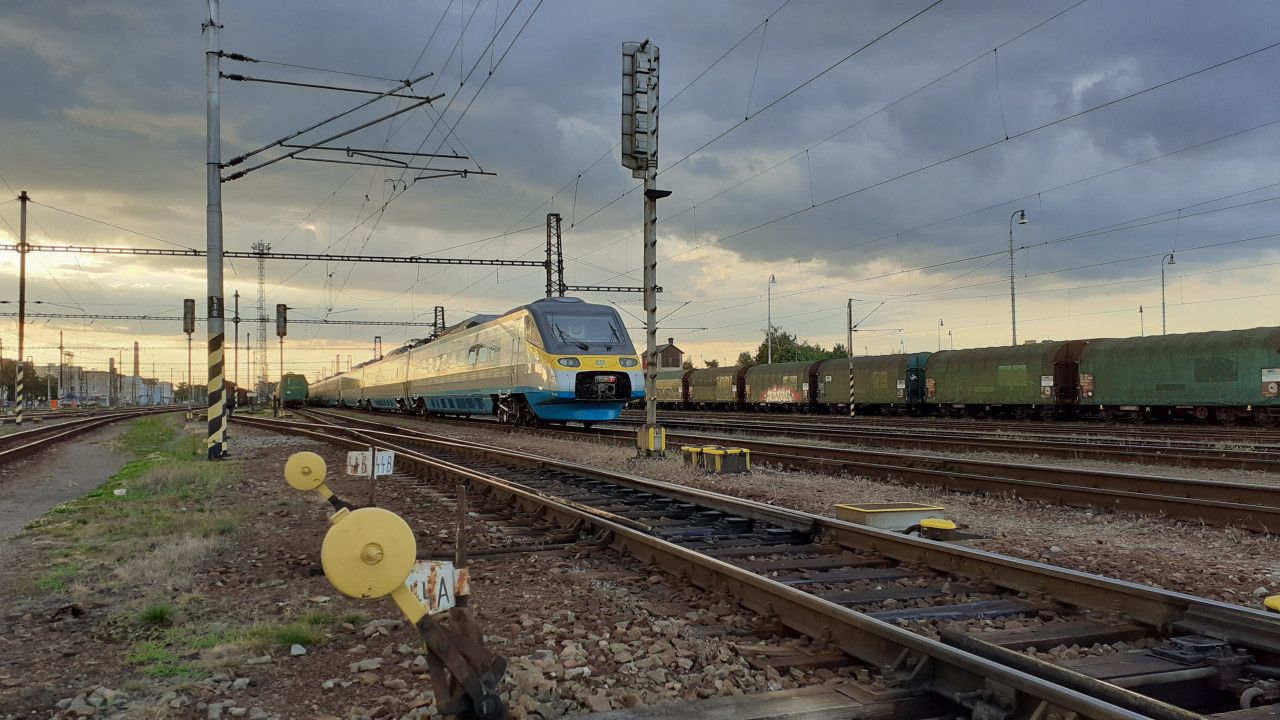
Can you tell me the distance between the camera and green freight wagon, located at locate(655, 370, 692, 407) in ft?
192

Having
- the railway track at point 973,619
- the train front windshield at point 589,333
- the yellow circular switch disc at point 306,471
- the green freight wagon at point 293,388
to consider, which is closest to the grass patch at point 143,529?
the yellow circular switch disc at point 306,471

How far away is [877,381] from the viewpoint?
132 feet

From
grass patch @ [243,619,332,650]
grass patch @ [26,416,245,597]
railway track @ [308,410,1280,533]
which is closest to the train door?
railway track @ [308,410,1280,533]

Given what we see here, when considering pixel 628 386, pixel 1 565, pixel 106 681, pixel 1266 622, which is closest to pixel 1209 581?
pixel 1266 622

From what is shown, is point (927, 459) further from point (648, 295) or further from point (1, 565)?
point (1, 565)

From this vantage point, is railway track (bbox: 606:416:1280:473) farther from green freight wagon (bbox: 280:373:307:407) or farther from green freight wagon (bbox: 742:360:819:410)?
green freight wagon (bbox: 280:373:307:407)

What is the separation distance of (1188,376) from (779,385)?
23.0 meters

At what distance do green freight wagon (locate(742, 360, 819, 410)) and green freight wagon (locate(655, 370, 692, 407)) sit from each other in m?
7.47

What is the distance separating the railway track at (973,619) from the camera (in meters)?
3.36

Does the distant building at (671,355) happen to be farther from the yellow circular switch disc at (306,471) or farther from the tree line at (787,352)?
the yellow circular switch disc at (306,471)

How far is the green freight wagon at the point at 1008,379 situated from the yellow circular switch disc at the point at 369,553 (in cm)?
3201

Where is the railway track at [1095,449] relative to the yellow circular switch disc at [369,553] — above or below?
below

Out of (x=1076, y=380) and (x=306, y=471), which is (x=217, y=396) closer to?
(x=306, y=471)

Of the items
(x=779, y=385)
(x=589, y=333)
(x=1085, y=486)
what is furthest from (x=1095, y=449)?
(x=779, y=385)
